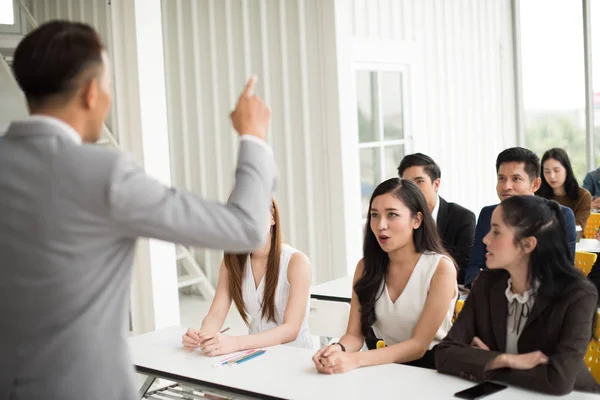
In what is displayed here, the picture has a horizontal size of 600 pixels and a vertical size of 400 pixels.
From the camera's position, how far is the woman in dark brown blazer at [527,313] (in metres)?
2.40

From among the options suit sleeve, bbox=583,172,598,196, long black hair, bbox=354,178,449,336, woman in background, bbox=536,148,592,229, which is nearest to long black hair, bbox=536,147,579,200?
woman in background, bbox=536,148,592,229

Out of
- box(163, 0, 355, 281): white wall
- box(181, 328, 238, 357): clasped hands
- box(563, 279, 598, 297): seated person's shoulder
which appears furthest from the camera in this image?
box(163, 0, 355, 281): white wall

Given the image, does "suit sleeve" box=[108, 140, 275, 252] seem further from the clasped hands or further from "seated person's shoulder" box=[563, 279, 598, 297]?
the clasped hands

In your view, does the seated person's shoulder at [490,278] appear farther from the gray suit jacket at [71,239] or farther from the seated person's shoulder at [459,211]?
the seated person's shoulder at [459,211]

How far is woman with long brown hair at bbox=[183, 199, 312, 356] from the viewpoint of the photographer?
339 centimetres

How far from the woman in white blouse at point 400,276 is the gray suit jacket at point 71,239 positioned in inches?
67.6

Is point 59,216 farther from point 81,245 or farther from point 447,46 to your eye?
point 447,46

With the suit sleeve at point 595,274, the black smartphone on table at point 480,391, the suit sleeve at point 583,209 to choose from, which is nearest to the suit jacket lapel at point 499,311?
the black smartphone on table at point 480,391

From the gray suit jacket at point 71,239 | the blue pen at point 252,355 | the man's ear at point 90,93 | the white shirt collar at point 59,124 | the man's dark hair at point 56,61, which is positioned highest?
the man's dark hair at point 56,61

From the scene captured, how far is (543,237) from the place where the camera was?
2633 millimetres

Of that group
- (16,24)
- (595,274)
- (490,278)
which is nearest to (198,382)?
(490,278)

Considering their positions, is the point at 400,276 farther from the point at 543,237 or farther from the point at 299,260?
the point at 543,237

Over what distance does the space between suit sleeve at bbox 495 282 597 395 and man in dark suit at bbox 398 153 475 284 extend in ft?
6.98

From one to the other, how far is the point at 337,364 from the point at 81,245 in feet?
4.63
